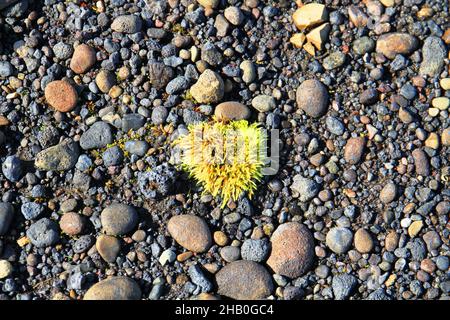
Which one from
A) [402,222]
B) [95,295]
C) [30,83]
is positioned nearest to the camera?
[95,295]

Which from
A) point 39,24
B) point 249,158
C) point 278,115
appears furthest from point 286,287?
point 39,24

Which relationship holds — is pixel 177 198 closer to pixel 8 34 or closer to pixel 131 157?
pixel 131 157

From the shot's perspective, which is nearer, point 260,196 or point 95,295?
point 95,295

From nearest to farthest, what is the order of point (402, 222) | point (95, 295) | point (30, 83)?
point (95, 295), point (402, 222), point (30, 83)

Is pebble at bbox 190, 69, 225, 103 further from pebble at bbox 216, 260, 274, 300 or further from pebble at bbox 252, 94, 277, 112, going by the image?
pebble at bbox 216, 260, 274, 300

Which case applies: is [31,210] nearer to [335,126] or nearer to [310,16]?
[335,126]
